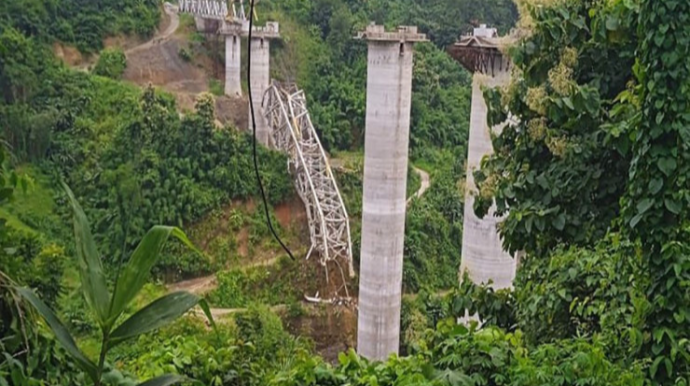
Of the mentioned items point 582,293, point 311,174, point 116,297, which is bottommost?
point 311,174

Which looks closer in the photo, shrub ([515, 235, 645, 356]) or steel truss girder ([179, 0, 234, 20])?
shrub ([515, 235, 645, 356])

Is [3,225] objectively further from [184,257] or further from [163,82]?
[163,82]

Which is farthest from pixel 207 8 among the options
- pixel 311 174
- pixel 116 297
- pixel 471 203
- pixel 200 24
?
pixel 116 297

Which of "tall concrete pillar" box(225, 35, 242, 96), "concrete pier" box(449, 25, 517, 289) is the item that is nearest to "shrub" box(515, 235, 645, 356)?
"concrete pier" box(449, 25, 517, 289)

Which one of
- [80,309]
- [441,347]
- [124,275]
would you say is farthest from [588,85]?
[80,309]

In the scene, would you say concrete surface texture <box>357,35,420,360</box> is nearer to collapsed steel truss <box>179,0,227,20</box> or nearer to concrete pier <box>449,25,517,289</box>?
concrete pier <box>449,25,517,289</box>

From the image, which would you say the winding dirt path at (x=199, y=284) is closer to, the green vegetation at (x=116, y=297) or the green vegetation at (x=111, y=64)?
the green vegetation at (x=111, y=64)

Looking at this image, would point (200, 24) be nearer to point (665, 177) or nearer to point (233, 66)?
point (233, 66)
